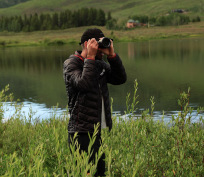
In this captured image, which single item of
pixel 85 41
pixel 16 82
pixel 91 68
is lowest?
pixel 16 82

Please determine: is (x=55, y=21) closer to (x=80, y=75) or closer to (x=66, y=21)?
(x=66, y=21)

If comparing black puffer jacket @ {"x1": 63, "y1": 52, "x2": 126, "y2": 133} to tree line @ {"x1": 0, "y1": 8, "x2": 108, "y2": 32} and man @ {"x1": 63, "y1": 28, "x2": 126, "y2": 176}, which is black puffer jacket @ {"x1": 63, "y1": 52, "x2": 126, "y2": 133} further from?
tree line @ {"x1": 0, "y1": 8, "x2": 108, "y2": 32}

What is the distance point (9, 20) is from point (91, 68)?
566 feet

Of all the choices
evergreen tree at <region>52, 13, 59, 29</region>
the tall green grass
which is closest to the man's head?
the tall green grass

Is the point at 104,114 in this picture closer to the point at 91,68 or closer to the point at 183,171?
the point at 91,68

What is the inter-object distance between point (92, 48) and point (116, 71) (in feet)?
2.40

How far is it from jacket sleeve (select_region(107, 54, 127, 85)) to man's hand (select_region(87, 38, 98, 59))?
488mm

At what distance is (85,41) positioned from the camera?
153 inches

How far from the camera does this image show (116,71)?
436cm

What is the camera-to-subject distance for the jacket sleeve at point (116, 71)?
4.23 meters

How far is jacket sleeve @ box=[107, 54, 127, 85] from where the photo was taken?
167 inches

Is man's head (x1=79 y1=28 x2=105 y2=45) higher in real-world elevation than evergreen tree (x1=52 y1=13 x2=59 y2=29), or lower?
lower

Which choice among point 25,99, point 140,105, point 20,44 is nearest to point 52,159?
point 140,105

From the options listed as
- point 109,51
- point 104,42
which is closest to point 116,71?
point 109,51
